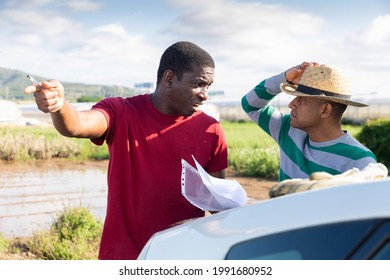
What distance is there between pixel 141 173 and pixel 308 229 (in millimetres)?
1618

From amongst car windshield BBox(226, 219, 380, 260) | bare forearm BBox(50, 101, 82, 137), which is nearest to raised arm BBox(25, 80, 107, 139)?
bare forearm BBox(50, 101, 82, 137)

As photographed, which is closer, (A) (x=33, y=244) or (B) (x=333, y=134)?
(B) (x=333, y=134)

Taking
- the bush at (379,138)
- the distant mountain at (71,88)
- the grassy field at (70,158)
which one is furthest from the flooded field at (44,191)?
the distant mountain at (71,88)

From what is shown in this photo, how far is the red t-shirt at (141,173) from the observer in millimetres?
3115

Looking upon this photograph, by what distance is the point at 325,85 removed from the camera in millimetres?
3088

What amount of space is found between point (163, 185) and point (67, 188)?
337 inches

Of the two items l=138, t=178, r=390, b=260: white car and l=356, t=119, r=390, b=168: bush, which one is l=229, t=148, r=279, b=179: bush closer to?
l=356, t=119, r=390, b=168: bush

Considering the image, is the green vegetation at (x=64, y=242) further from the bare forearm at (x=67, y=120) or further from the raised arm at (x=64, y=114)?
the bare forearm at (x=67, y=120)

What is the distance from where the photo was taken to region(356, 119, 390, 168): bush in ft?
43.0

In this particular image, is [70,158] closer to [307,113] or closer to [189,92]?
[189,92]
